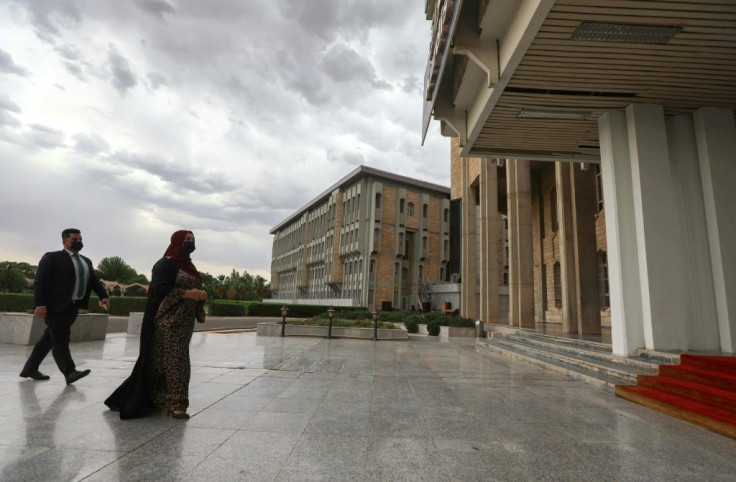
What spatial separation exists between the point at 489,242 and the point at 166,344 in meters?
20.3

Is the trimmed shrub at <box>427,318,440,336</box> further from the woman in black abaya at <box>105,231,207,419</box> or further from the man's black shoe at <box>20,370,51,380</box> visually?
the woman in black abaya at <box>105,231,207,419</box>

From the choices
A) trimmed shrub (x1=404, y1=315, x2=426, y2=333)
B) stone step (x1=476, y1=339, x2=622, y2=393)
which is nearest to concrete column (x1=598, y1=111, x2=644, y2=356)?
stone step (x1=476, y1=339, x2=622, y2=393)

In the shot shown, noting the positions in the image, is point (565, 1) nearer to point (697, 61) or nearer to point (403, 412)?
point (697, 61)

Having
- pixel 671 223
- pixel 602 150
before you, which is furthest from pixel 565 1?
pixel 671 223

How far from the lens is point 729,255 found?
7.68m

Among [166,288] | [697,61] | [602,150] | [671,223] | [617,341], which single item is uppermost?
[697,61]

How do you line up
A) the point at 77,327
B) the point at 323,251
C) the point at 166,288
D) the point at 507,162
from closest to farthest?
the point at 166,288 → the point at 77,327 → the point at 507,162 → the point at 323,251

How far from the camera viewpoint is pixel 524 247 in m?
18.9

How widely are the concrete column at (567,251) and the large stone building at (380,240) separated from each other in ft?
95.2

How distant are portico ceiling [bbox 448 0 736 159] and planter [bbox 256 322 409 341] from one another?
342 inches

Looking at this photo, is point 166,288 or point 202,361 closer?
point 166,288

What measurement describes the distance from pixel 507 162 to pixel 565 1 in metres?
14.8

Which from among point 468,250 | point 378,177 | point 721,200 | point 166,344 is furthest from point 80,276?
point 378,177

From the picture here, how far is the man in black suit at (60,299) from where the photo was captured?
5.25m
